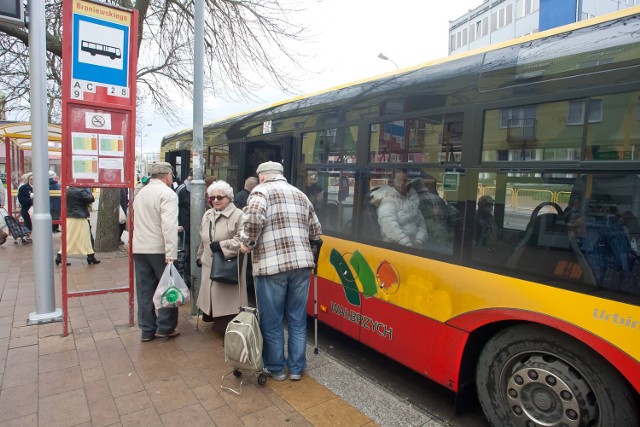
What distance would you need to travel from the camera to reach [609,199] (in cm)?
235

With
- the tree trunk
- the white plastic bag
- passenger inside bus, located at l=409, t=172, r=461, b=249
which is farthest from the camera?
the tree trunk

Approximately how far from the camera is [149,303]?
4270mm

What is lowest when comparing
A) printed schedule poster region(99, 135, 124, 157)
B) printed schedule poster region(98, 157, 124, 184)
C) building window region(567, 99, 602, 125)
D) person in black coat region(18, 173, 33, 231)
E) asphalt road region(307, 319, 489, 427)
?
asphalt road region(307, 319, 489, 427)

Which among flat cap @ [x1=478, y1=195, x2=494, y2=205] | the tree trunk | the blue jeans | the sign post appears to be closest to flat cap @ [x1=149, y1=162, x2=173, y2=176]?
the sign post

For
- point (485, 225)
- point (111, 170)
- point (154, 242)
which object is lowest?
point (154, 242)

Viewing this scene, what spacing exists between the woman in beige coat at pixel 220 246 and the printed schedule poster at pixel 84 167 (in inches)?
52.4

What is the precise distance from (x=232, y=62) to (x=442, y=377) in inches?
329

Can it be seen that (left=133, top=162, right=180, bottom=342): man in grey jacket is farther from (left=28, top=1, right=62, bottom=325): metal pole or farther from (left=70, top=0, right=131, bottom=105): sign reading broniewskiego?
(left=28, top=1, right=62, bottom=325): metal pole

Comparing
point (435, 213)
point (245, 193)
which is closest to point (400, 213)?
point (435, 213)

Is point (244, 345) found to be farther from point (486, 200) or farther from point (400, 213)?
point (486, 200)

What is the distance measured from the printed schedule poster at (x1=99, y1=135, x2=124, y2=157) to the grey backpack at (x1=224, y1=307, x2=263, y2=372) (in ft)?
8.13

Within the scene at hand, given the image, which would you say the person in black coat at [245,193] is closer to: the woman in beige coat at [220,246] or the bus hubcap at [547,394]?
the woman in beige coat at [220,246]

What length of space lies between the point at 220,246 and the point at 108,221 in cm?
659

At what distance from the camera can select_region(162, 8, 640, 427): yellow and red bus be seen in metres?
2.31
